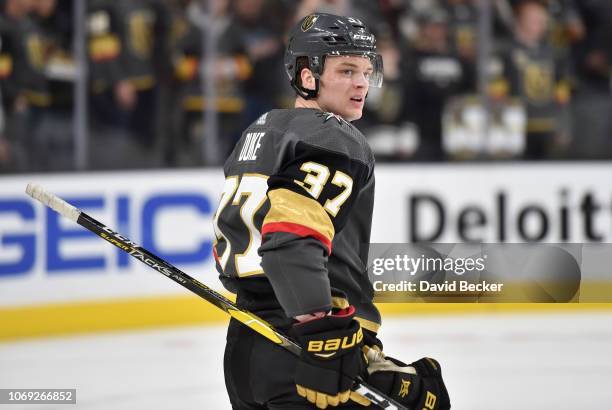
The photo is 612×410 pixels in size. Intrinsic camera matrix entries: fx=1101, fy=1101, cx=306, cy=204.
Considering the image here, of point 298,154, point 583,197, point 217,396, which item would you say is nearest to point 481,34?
point 583,197

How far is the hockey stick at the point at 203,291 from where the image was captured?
5.35 ft

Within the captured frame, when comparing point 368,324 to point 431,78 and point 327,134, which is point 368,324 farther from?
point 431,78

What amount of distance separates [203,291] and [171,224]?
354cm

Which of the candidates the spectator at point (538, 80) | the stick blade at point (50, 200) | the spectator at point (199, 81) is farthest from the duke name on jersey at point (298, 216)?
the spectator at point (538, 80)

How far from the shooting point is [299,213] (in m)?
1.50

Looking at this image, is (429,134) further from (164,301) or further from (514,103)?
(164,301)

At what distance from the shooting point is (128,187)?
5.24 metres

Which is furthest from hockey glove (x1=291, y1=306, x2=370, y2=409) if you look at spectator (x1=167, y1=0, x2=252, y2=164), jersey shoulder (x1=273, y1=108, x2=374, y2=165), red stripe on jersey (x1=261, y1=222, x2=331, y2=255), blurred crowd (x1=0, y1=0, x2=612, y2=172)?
spectator (x1=167, y1=0, x2=252, y2=164)

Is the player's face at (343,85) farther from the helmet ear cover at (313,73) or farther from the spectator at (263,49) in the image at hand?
the spectator at (263,49)

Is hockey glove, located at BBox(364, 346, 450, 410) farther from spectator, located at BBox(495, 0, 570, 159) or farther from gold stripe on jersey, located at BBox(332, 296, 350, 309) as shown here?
spectator, located at BBox(495, 0, 570, 159)

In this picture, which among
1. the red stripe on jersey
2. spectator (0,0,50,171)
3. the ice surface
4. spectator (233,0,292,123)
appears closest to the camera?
the red stripe on jersey

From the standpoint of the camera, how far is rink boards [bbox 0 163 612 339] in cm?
488

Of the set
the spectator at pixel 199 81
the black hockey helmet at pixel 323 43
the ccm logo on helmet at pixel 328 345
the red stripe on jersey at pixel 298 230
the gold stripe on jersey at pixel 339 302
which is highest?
the black hockey helmet at pixel 323 43

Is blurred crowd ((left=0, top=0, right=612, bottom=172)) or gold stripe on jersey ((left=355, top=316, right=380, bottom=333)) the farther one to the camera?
blurred crowd ((left=0, top=0, right=612, bottom=172))
